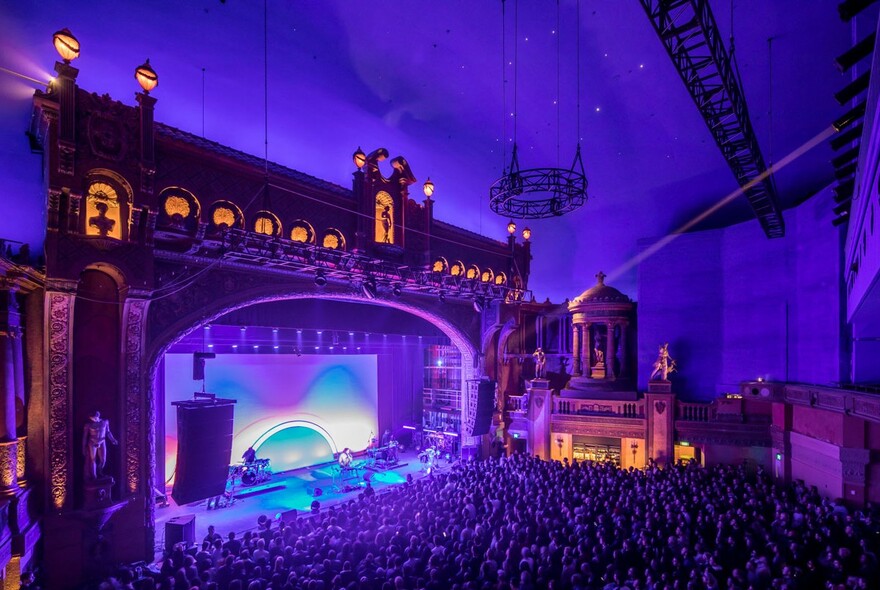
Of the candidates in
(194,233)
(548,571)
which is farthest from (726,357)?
(194,233)

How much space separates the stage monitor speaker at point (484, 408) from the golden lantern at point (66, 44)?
1685 cm

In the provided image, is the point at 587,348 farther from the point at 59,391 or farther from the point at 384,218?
the point at 59,391

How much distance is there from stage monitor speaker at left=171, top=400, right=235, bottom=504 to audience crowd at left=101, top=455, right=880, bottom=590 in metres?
4.59

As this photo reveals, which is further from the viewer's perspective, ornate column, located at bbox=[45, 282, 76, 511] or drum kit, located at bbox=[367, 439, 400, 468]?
drum kit, located at bbox=[367, 439, 400, 468]

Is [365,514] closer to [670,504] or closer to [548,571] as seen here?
[548,571]

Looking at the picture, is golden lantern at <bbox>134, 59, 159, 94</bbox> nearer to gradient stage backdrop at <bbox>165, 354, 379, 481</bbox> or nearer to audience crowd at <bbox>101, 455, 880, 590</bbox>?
gradient stage backdrop at <bbox>165, 354, 379, 481</bbox>

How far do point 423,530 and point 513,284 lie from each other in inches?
592

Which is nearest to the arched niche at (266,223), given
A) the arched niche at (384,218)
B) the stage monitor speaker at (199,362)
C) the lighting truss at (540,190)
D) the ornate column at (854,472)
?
the arched niche at (384,218)

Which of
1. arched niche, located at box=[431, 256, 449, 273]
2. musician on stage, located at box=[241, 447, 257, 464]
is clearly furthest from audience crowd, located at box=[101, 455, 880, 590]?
arched niche, located at box=[431, 256, 449, 273]

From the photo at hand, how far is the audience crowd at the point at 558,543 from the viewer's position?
696 cm

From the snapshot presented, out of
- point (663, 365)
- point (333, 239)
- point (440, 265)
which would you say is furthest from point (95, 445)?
point (663, 365)

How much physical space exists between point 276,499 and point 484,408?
29.7 feet

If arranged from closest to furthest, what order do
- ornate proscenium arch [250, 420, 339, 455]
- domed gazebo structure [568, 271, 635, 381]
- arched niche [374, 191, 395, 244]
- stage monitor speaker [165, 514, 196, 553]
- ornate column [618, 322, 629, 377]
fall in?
stage monitor speaker [165, 514, 196, 553] < arched niche [374, 191, 395, 244] < ornate proscenium arch [250, 420, 339, 455] < domed gazebo structure [568, 271, 635, 381] < ornate column [618, 322, 629, 377]

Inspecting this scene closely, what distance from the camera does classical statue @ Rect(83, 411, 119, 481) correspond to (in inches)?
376
